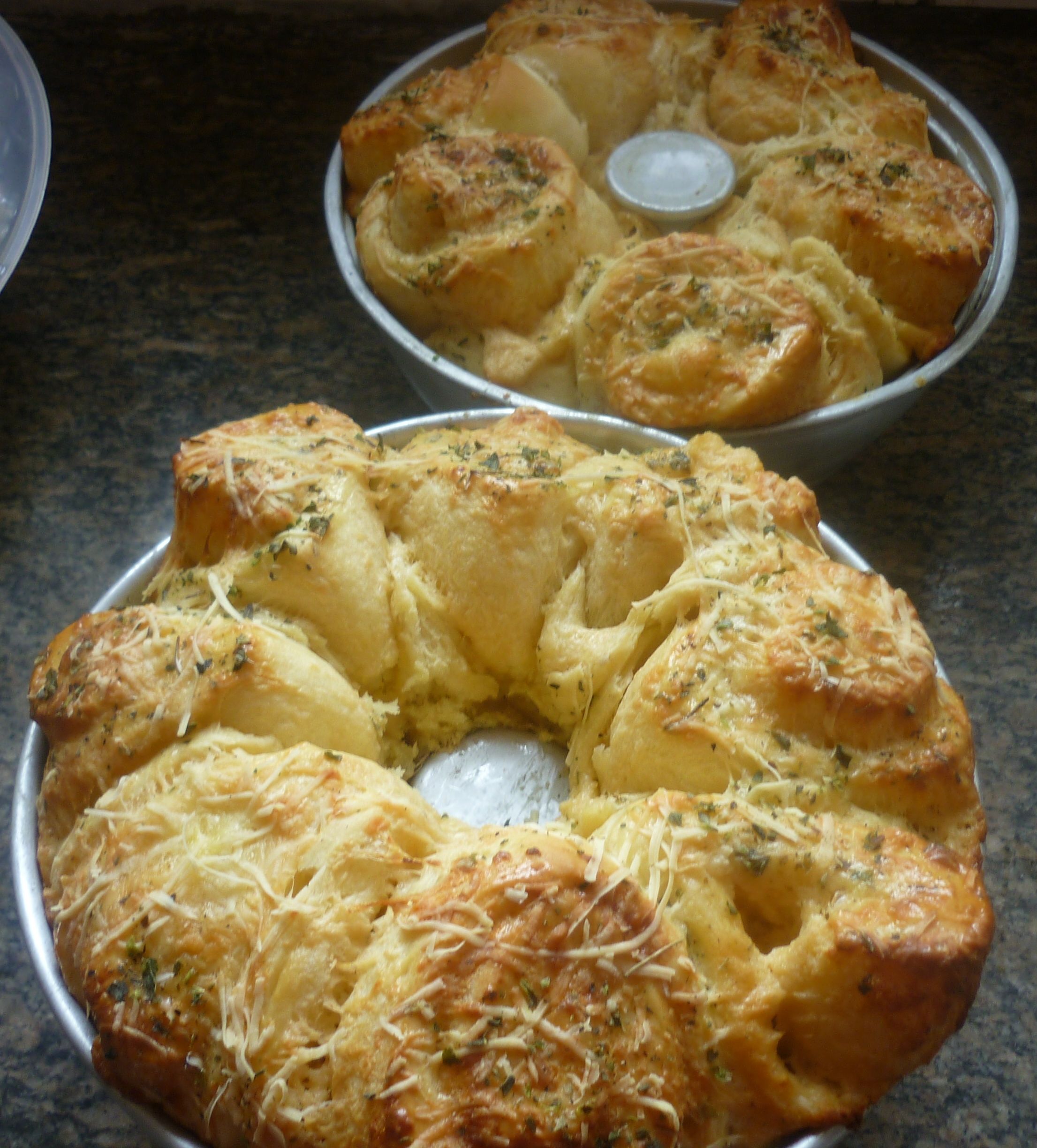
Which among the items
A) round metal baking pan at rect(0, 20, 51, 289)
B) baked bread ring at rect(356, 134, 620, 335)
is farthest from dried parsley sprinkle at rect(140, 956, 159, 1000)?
round metal baking pan at rect(0, 20, 51, 289)

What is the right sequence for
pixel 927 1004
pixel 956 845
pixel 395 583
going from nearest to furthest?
1. pixel 927 1004
2. pixel 956 845
3. pixel 395 583

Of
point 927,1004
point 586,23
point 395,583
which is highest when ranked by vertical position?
point 586,23

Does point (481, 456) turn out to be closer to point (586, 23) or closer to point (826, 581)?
point (826, 581)

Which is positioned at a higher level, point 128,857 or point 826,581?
point 826,581

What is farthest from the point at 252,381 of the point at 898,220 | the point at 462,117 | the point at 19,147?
the point at 898,220

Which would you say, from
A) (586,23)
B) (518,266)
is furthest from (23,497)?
(586,23)

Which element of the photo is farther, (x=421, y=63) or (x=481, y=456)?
(x=421, y=63)
